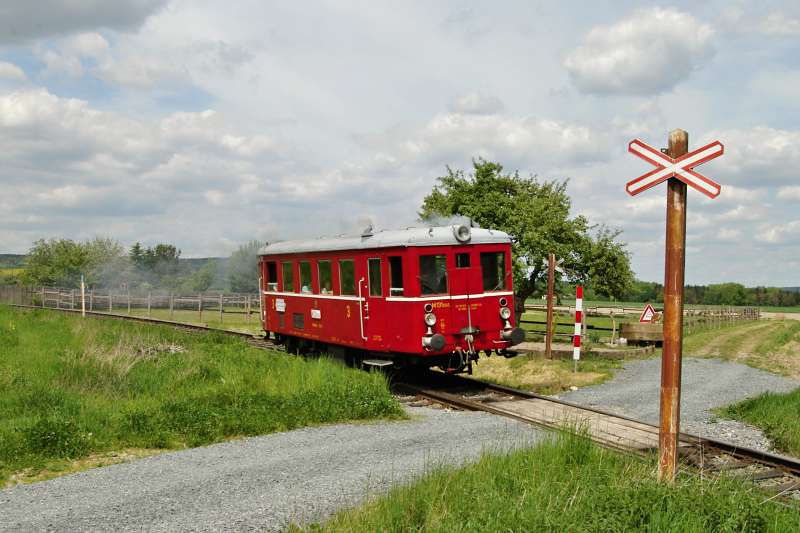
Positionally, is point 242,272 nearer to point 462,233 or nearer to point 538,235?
point 538,235

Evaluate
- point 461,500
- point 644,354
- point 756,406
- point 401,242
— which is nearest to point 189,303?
point 644,354

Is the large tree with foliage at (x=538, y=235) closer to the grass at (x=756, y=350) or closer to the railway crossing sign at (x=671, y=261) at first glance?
the grass at (x=756, y=350)

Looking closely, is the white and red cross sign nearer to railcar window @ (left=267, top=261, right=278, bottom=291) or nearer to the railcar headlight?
the railcar headlight

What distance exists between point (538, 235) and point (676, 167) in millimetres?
22953

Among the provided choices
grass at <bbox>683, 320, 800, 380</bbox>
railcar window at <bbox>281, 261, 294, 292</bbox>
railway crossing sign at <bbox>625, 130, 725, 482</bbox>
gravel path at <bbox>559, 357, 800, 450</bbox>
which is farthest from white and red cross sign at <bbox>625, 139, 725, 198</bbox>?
grass at <bbox>683, 320, 800, 380</bbox>

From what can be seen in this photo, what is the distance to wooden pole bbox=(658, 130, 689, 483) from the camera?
670cm

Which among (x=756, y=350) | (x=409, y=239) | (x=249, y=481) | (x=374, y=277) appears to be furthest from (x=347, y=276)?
(x=756, y=350)

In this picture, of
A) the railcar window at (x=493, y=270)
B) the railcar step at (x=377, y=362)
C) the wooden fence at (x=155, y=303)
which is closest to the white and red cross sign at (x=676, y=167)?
the railcar window at (x=493, y=270)

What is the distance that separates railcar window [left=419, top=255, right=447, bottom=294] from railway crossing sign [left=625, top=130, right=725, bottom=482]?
6558mm

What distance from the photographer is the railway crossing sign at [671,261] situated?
6668mm

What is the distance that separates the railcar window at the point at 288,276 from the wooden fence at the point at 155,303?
18340 millimetres

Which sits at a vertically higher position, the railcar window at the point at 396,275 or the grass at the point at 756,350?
the railcar window at the point at 396,275

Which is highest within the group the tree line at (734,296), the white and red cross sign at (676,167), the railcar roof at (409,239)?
the white and red cross sign at (676,167)

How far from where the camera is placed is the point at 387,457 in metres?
8.34
